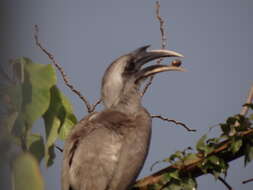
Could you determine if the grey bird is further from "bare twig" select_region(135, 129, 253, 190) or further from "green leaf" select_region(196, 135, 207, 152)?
"green leaf" select_region(196, 135, 207, 152)

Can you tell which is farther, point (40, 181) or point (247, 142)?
point (247, 142)

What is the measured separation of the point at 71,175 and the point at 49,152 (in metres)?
0.64

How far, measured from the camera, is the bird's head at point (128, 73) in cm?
448

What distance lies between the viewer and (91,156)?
321 centimetres

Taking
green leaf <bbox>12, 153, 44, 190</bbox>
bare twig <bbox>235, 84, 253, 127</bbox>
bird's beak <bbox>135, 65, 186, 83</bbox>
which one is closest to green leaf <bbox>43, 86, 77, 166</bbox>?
bare twig <bbox>235, 84, 253, 127</bbox>

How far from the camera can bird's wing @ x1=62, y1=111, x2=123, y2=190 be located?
3.10 meters

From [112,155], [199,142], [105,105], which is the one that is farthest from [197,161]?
[105,105]

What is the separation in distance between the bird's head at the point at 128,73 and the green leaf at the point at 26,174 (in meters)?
3.64

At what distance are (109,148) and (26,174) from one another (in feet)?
8.50

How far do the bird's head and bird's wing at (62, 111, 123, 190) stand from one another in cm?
95

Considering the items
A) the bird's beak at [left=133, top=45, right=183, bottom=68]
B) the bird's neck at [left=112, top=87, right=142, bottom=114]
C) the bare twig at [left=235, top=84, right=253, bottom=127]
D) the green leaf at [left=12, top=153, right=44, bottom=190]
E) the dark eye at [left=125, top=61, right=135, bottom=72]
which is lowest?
the bird's neck at [left=112, top=87, right=142, bottom=114]

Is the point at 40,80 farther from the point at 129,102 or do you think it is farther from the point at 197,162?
the point at 129,102

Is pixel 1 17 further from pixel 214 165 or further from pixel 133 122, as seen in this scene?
pixel 133 122

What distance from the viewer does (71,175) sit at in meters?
3.23
